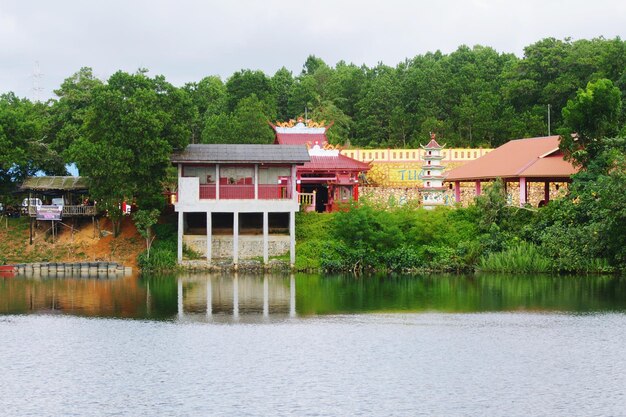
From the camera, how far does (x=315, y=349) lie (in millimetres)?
26844

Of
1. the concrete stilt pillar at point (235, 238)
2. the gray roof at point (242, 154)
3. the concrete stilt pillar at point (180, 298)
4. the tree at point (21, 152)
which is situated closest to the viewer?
the concrete stilt pillar at point (180, 298)

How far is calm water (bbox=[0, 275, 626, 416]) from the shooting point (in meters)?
21.2

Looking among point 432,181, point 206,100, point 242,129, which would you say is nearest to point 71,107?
point 242,129

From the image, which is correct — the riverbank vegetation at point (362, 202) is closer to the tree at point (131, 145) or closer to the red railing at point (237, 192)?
the tree at point (131, 145)

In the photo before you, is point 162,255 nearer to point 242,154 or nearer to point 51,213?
point 242,154

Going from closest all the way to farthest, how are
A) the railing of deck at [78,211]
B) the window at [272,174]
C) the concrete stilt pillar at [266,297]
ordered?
the concrete stilt pillar at [266,297] → the window at [272,174] → the railing of deck at [78,211]

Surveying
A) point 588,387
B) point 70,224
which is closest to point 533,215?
point 70,224

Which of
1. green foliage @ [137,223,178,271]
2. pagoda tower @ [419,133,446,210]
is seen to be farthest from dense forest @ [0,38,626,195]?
pagoda tower @ [419,133,446,210]

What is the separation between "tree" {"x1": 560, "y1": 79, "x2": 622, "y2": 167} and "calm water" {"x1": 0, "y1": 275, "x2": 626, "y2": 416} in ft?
31.9

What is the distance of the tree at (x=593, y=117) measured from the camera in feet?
159

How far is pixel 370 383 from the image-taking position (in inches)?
904

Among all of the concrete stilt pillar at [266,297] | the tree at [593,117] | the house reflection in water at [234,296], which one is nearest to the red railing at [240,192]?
the house reflection in water at [234,296]

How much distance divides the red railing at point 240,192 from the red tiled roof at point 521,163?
Result: 11.3m

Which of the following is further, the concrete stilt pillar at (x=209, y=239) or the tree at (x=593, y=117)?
the tree at (x=593, y=117)
